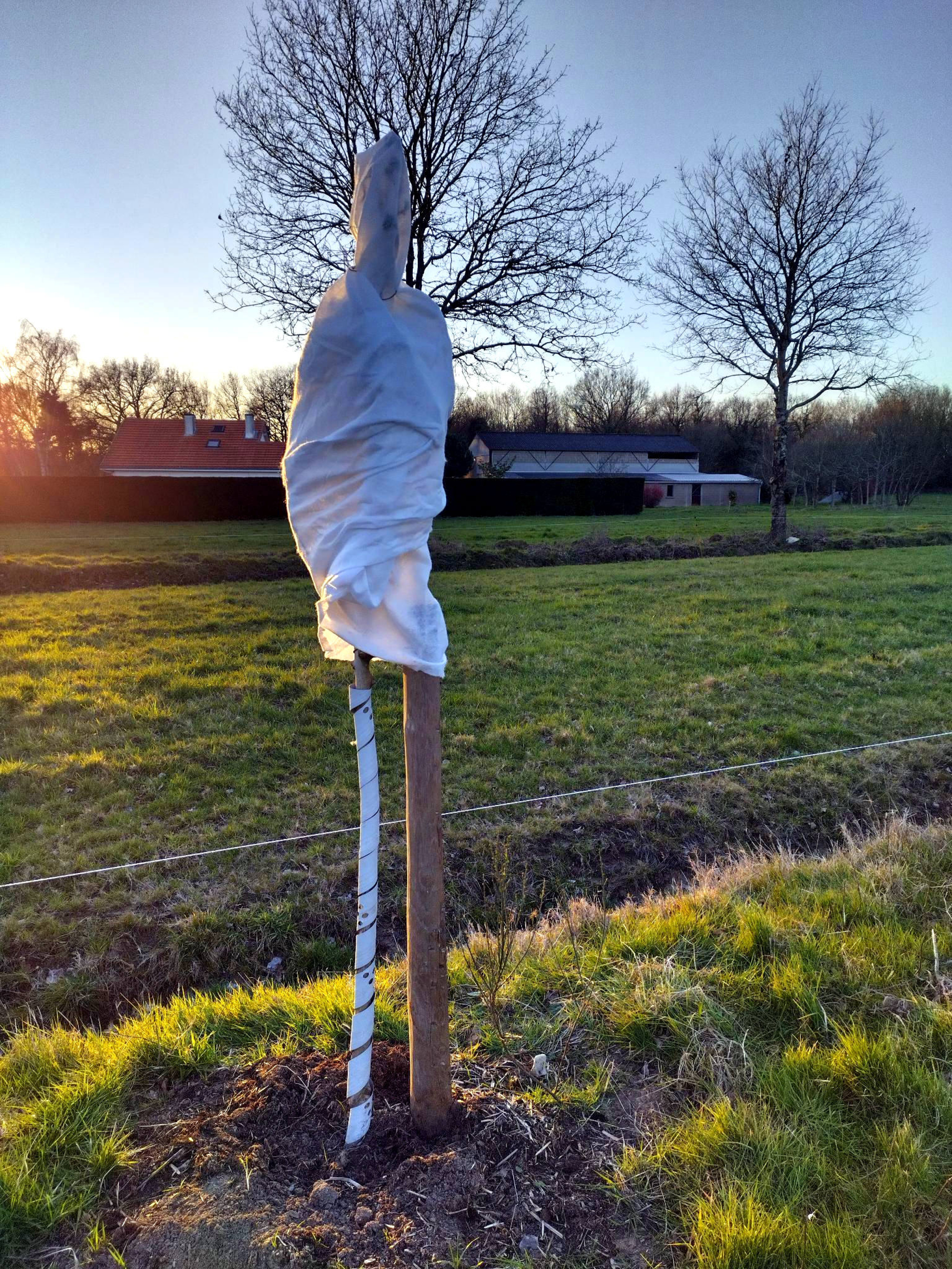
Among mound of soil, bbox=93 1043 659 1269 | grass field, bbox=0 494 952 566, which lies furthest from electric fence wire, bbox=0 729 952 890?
grass field, bbox=0 494 952 566

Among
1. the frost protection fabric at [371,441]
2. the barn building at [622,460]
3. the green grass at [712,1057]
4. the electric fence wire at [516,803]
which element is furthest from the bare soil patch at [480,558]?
the barn building at [622,460]

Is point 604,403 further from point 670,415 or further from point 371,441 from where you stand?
point 371,441

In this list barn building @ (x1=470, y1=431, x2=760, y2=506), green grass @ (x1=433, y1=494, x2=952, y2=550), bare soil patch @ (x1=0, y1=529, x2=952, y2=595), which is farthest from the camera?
barn building @ (x1=470, y1=431, x2=760, y2=506)

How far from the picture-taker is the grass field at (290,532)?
1391 centimetres

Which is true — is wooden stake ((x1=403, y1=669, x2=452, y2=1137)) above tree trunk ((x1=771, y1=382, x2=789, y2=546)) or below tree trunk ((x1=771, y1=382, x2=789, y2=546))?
below

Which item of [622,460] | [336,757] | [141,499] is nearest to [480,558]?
[336,757]

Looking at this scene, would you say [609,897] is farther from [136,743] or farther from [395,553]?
[136,743]

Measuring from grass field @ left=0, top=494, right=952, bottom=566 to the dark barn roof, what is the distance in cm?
1964

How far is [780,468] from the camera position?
696 inches

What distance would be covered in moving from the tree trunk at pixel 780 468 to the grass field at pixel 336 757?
29.3 ft

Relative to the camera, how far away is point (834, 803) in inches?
179

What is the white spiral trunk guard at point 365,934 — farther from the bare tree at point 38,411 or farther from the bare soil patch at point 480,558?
the bare tree at point 38,411

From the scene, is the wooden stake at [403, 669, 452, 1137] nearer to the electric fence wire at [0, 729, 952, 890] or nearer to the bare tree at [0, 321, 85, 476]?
the electric fence wire at [0, 729, 952, 890]

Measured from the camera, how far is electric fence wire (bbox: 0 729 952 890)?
3.64m
